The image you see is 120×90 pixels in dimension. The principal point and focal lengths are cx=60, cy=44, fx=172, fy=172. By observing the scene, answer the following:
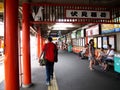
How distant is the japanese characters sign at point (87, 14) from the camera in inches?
234

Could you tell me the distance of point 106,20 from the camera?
20.7 feet

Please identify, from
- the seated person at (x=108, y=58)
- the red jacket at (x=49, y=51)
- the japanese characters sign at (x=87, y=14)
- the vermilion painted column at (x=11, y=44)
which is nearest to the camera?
the vermilion painted column at (x=11, y=44)

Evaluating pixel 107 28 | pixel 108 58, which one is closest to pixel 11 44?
pixel 108 58

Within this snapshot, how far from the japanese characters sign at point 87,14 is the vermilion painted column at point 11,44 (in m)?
2.98

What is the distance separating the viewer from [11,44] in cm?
318

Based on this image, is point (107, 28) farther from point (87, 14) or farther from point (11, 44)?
point (11, 44)

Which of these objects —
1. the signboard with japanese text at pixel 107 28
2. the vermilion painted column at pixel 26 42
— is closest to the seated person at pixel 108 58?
the signboard with japanese text at pixel 107 28

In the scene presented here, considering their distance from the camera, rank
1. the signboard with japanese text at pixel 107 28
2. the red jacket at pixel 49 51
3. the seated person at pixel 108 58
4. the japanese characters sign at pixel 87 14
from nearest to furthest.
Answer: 1. the red jacket at pixel 49 51
2. the japanese characters sign at pixel 87 14
3. the seated person at pixel 108 58
4. the signboard with japanese text at pixel 107 28

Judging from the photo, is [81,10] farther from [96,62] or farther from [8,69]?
[96,62]

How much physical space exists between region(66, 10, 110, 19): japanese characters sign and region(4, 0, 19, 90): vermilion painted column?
298 cm

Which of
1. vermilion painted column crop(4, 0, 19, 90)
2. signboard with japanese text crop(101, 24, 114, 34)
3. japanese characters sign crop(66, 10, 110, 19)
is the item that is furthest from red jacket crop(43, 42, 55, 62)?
signboard with japanese text crop(101, 24, 114, 34)

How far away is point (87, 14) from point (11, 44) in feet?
11.8

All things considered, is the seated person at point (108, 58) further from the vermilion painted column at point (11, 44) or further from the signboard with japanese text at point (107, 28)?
the vermilion painted column at point (11, 44)

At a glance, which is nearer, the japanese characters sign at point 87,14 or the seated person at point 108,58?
the japanese characters sign at point 87,14
